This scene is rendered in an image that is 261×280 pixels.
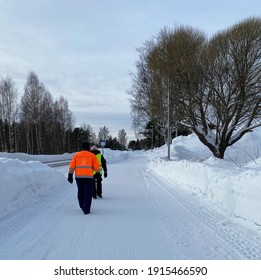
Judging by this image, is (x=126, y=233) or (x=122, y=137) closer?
(x=126, y=233)

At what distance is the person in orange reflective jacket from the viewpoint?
8.52 metres

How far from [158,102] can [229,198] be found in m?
17.0

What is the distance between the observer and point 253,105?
20672mm

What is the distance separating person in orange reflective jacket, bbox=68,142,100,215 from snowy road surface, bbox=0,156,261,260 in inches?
12.7

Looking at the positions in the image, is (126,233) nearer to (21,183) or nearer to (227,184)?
(227,184)

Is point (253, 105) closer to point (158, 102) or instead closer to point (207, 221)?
point (158, 102)

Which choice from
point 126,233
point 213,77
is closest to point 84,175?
point 126,233

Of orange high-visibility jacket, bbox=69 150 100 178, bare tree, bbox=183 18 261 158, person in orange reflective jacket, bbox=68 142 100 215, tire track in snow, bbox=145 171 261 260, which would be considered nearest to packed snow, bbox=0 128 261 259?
tire track in snow, bbox=145 171 261 260

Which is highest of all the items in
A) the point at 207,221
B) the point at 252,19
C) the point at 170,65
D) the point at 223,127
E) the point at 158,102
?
the point at 252,19

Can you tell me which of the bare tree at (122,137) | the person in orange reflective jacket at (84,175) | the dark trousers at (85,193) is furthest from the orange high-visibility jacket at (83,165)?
the bare tree at (122,137)

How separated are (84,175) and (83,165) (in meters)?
0.27

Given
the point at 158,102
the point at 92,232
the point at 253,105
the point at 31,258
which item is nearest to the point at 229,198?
the point at 92,232

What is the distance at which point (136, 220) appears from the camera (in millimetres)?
7793

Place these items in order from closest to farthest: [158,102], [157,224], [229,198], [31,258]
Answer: [31,258] → [157,224] → [229,198] → [158,102]
